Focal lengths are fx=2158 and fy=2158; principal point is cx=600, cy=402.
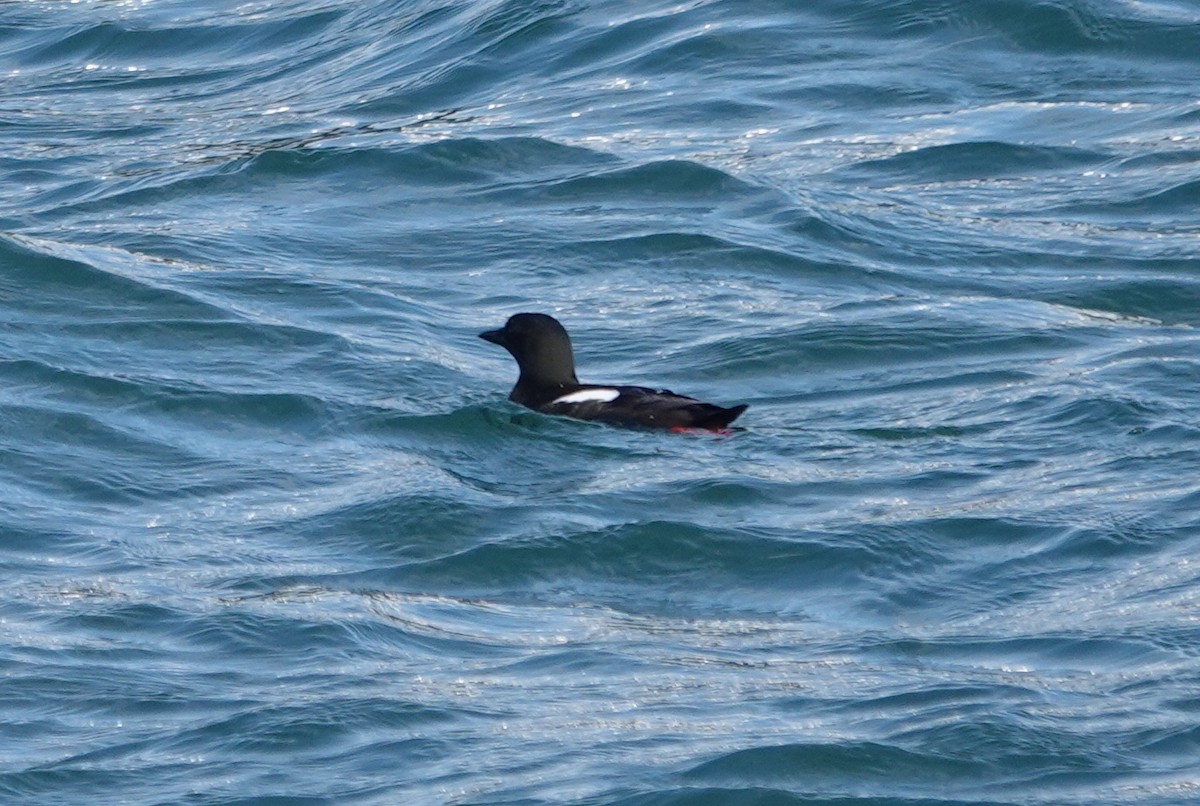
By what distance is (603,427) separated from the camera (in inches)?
336

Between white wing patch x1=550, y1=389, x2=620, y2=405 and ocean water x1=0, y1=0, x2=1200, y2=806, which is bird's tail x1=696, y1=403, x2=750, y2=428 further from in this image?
white wing patch x1=550, y1=389, x2=620, y2=405

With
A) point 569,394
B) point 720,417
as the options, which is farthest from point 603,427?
point 720,417

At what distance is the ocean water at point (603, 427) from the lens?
5434 mm

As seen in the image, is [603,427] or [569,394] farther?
[569,394]

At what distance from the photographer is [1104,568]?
6680mm

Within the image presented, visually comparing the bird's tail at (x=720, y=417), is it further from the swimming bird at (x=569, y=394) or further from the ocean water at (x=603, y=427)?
the ocean water at (x=603, y=427)

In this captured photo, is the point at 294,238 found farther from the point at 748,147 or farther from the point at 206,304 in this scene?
the point at 748,147

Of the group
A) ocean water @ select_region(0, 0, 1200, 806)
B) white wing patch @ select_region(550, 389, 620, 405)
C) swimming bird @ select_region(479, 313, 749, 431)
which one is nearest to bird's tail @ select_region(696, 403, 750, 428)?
swimming bird @ select_region(479, 313, 749, 431)

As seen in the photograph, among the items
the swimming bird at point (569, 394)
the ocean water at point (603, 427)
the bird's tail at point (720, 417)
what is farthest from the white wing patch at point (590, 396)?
the bird's tail at point (720, 417)

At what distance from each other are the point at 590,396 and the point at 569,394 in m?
0.14

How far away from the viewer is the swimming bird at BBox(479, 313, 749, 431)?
8.27 metres

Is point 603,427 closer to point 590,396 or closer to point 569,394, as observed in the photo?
point 590,396

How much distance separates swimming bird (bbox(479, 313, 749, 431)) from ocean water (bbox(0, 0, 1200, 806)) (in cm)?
11

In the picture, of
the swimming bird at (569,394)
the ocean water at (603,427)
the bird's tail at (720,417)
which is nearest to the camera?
the ocean water at (603,427)
